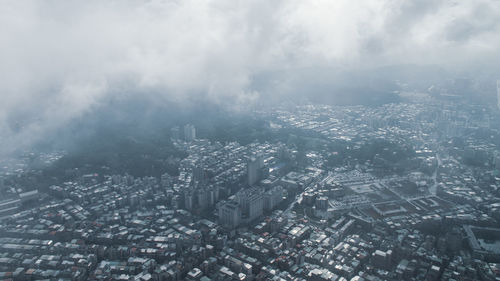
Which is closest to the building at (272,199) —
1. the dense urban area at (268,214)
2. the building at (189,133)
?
the dense urban area at (268,214)

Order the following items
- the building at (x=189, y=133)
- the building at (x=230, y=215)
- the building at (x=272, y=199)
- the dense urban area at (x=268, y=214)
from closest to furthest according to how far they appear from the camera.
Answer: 1. the dense urban area at (x=268, y=214)
2. the building at (x=230, y=215)
3. the building at (x=272, y=199)
4. the building at (x=189, y=133)

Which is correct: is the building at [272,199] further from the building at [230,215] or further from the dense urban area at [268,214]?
the building at [230,215]

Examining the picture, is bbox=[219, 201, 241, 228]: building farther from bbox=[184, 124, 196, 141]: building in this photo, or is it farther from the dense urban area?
bbox=[184, 124, 196, 141]: building

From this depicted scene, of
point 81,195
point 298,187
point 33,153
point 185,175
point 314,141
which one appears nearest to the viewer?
point 81,195

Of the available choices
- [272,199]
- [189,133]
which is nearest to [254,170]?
[272,199]

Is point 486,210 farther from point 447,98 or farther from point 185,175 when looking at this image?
point 447,98

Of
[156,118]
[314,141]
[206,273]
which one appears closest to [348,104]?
[314,141]
